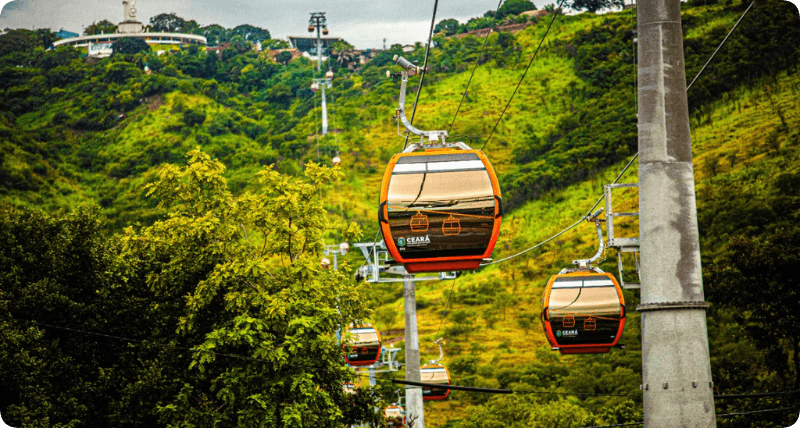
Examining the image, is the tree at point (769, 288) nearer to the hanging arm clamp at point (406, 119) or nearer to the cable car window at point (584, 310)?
the cable car window at point (584, 310)

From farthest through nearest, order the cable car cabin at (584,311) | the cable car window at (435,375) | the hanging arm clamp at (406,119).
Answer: the cable car window at (435,375) → the cable car cabin at (584,311) → the hanging arm clamp at (406,119)

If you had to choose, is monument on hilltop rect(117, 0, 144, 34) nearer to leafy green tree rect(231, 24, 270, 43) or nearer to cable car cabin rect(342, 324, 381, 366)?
leafy green tree rect(231, 24, 270, 43)

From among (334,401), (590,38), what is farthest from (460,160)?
(590,38)

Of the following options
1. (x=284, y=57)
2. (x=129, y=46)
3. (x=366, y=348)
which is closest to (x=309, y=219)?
(x=366, y=348)

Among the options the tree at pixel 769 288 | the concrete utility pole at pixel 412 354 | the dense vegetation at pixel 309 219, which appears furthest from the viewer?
the tree at pixel 769 288

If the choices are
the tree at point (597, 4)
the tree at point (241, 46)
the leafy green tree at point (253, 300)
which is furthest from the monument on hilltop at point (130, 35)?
the leafy green tree at point (253, 300)

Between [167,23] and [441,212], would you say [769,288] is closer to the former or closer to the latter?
[441,212]

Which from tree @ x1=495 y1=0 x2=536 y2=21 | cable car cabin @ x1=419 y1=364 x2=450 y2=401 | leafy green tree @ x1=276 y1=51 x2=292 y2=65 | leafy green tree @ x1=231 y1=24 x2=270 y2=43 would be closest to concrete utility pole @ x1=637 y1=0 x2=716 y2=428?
cable car cabin @ x1=419 y1=364 x2=450 y2=401

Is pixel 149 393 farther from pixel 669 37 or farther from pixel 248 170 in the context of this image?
pixel 248 170
